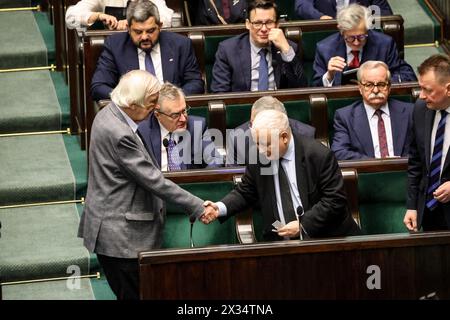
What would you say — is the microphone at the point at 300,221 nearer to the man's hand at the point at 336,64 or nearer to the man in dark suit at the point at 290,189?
the man in dark suit at the point at 290,189

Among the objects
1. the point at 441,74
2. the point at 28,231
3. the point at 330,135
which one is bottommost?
the point at 28,231

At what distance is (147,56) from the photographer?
4.51m

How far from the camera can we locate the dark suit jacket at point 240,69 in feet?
15.0

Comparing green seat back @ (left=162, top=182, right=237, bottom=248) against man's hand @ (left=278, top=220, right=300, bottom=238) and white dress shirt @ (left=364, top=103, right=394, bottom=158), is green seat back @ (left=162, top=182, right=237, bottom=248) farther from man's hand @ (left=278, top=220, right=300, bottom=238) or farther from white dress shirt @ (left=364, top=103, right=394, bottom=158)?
white dress shirt @ (left=364, top=103, right=394, bottom=158)

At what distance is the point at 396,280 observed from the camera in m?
3.14

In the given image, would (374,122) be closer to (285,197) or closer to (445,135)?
(445,135)

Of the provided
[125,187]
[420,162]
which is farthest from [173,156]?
[420,162]

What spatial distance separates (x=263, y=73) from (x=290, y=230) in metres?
1.36

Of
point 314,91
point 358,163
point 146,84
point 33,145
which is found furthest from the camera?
point 33,145

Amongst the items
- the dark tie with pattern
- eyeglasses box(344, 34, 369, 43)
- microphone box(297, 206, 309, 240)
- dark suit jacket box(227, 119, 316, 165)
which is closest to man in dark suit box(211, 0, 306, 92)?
eyeglasses box(344, 34, 369, 43)

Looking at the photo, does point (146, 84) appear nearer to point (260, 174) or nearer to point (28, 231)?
point (260, 174)

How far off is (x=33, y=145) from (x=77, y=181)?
427mm

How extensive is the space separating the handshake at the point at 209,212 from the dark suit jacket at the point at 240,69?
115cm
